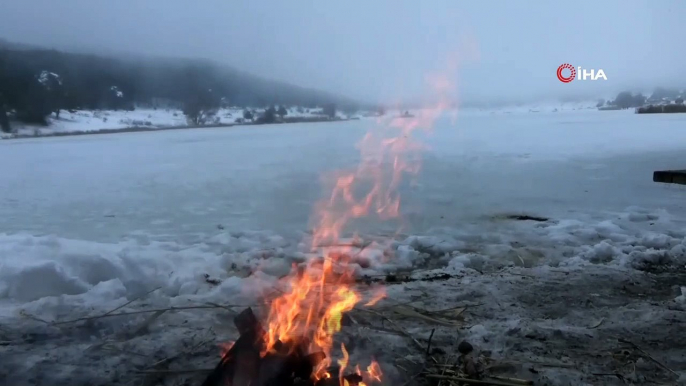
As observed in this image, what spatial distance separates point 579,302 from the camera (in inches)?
137

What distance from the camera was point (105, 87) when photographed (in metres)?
40.4

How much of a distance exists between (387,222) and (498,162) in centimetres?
719

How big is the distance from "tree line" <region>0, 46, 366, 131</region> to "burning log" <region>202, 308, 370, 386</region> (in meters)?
24.6

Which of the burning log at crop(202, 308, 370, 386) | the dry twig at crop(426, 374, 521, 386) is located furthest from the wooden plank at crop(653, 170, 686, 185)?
the burning log at crop(202, 308, 370, 386)

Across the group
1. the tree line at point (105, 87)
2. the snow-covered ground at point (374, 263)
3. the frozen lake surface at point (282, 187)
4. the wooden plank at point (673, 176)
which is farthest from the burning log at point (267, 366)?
the tree line at point (105, 87)

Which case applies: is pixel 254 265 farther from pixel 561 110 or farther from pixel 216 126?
pixel 561 110

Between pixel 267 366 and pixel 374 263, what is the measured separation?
2300 millimetres

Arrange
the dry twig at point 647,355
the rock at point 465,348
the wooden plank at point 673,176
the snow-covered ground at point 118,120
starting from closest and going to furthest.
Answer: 1. the dry twig at point 647,355
2. the rock at point 465,348
3. the wooden plank at point 673,176
4. the snow-covered ground at point 118,120

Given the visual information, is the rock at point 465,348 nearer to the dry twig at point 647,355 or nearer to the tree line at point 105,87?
the dry twig at point 647,355

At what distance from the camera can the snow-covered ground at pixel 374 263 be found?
9.30 ft

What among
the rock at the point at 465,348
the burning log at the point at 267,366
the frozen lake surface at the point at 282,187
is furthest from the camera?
the frozen lake surface at the point at 282,187

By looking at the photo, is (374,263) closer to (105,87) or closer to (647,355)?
(647,355)

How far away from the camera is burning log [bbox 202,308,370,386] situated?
2234 millimetres

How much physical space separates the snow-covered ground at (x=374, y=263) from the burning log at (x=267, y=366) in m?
0.39
